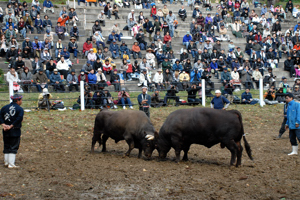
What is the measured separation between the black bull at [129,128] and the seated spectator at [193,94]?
808 centimetres

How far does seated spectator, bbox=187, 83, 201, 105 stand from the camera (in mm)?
20344

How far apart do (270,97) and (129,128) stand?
11.7m

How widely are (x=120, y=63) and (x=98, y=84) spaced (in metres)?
5.46

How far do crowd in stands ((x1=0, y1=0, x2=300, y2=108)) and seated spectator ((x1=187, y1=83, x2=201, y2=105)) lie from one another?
5cm

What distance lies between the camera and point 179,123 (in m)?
11.4

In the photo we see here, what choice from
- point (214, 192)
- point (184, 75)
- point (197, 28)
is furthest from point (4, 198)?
point (197, 28)

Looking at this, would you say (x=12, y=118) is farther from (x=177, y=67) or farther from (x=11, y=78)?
(x=177, y=67)

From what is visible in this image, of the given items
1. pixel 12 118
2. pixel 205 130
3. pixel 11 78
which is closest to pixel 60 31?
pixel 11 78

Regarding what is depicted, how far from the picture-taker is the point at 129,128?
12.2 m

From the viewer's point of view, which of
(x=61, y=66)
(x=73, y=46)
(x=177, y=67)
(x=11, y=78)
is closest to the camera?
(x=11, y=78)

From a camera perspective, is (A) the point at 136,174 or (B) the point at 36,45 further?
(B) the point at 36,45

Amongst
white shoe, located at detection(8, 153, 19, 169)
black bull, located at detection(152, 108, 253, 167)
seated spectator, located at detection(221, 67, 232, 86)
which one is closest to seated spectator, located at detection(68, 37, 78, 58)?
seated spectator, located at detection(221, 67, 232, 86)

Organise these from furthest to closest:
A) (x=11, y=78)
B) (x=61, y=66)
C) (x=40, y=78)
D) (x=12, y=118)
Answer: (x=61, y=66) < (x=40, y=78) < (x=11, y=78) < (x=12, y=118)

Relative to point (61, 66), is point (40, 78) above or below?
below
